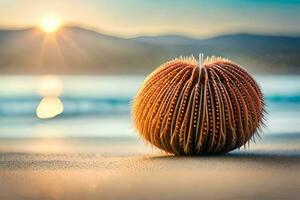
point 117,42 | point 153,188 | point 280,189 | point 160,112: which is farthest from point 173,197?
point 117,42

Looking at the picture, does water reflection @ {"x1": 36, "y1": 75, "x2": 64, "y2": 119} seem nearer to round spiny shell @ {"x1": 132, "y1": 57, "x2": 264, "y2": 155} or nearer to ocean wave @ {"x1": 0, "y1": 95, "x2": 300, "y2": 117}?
ocean wave @ {"x1": 0, "y1": 95, "x2": 300, "y2": 117}

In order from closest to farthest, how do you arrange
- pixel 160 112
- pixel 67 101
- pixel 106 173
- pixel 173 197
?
1. pixel 173 197
2. pixel 106 173
3. pixel 160 112
4. pixel 67 101

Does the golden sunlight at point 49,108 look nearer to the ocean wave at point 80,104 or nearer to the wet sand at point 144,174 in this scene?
the ocean wave at point 80,104

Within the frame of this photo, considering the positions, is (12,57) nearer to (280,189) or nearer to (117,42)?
(117,42)

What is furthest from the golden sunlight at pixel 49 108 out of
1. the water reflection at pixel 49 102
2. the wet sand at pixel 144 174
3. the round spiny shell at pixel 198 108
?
the round spiny shell at pixel 198 108

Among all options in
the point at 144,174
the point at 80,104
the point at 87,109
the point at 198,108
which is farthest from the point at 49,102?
the point at 144,174

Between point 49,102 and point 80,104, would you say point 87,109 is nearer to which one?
point 80,104
